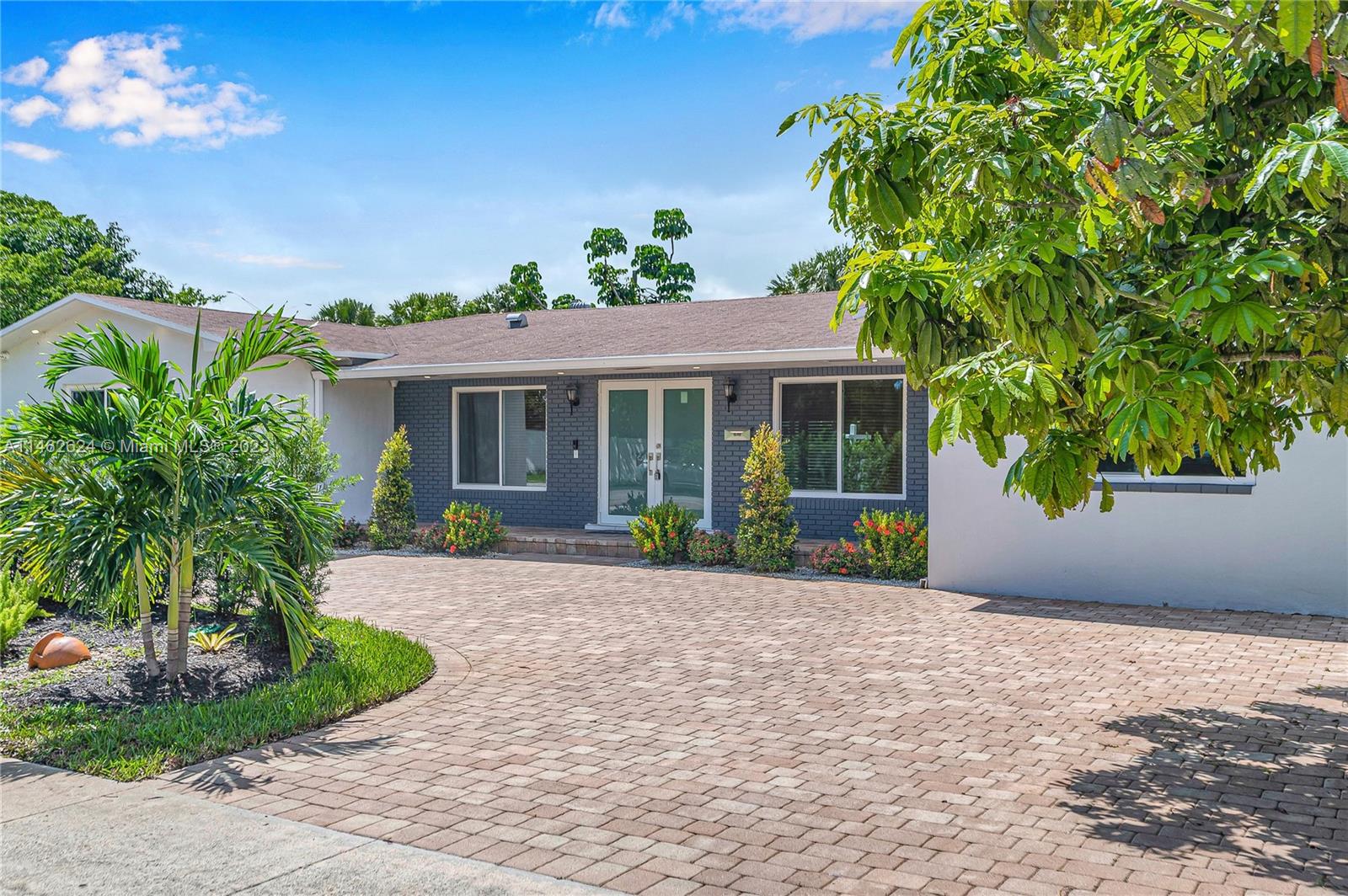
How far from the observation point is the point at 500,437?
17656mm

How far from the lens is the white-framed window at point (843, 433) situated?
14508 millimetres

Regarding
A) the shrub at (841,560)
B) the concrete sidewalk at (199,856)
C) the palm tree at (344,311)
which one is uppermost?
the palm tree at (344,311)

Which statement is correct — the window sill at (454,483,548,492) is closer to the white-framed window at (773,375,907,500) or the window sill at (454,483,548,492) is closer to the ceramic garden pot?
the white-framed window at (773,375,907,500)

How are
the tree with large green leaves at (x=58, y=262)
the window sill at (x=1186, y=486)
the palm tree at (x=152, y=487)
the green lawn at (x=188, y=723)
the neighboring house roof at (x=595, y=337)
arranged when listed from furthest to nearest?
the tree with large green leaves at (x=58, y=262), the neighboring house roof at (x=595, y=337), the window sill at (x=1186, y=486), the palm tree at (x=152, y=487), the green lawn at (x=188, y=723)

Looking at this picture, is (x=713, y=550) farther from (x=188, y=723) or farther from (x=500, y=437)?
(x=188, y=723)

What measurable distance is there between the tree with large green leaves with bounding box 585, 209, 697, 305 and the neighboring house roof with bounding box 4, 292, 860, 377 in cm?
1971

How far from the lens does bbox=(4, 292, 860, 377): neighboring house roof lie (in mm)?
14781

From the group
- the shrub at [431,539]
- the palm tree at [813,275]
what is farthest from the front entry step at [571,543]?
the palm tree at [813,275]

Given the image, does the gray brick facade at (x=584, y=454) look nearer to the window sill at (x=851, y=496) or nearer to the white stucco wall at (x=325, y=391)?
the window sill at (x=851, y=496)

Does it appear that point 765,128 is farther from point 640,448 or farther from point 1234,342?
point 1234,342

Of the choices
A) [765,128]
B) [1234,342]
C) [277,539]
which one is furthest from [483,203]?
[1234,342]

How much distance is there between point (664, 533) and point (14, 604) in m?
7.64

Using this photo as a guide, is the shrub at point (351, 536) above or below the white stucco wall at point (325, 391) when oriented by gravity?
below

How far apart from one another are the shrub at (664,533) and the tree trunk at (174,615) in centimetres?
761
